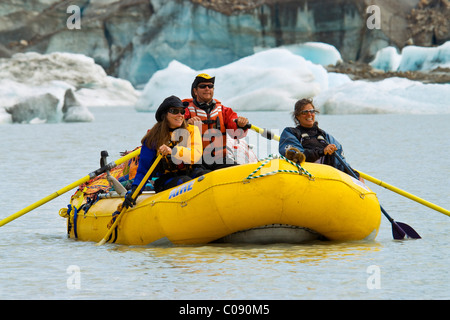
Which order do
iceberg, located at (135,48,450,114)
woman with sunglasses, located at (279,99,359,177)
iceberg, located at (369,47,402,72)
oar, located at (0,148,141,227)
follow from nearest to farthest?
1. woman with sunglasses, located at (279,99,359,177)
2. oar, located at (0,148,141,227)
3. iceberg, located at (135,48,450,114)
4. iceberg, located at (369,47,402,72)

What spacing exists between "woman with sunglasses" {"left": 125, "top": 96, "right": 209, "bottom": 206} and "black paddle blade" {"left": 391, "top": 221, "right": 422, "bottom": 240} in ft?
5.54

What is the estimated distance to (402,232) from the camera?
6.67 meters

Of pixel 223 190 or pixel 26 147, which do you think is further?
pixel 26 147

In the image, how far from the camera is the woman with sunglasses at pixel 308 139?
6.37 metres

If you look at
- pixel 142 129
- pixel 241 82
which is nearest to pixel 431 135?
pixel 142 129

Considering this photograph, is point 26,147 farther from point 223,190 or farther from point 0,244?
point 223,190

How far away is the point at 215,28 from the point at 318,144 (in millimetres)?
39666

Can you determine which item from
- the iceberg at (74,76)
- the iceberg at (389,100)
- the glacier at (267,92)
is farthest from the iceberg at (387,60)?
the iceberg at (389,100)

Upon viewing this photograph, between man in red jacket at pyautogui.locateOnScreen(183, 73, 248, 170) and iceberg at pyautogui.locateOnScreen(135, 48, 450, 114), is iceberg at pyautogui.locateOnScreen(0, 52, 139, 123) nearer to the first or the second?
iceberg at pyautogui.locateOnScreen(135, 48, 450, 114)

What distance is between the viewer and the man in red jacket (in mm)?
6715

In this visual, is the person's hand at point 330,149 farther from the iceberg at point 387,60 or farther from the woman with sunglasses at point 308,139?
the iceberg at point 387,60

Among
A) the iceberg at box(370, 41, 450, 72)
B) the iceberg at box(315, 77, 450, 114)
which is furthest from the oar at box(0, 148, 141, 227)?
the iceberg at box(370, 41, 450, 72)

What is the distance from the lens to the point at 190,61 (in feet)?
154

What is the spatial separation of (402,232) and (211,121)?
1870mm
